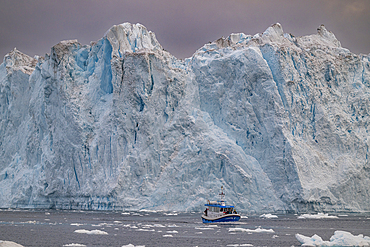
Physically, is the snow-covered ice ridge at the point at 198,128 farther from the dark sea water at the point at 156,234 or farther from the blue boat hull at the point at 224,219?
the dark sea water at the point at 156,234

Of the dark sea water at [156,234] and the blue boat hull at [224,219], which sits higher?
the blue boat hull at [224,219]

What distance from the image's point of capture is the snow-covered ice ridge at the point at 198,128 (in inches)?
1704

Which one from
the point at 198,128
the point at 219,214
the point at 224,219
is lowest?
the point at 224,219

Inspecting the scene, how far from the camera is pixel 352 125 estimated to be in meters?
45.9

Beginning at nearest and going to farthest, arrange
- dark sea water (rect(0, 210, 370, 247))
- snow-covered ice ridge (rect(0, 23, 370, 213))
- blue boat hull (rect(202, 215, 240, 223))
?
dark sea water (rect(0, 210, 370, 247))
blue boat hull (rect(202, 215, 240, 223))
snow-covered ice ridge (rect(0, 23, 370, 213))

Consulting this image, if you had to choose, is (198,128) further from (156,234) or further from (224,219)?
(156,234)

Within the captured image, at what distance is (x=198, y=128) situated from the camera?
45.9m

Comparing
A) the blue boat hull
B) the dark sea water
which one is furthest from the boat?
the dark sea water

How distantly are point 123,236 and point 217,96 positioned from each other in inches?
976

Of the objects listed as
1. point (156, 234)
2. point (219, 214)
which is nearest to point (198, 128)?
point (219, 214)

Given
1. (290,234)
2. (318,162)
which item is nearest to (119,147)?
(318,162)

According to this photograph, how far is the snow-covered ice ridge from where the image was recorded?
4328 cm

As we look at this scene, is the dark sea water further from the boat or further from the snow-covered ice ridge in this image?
the snow-covered ice ridge

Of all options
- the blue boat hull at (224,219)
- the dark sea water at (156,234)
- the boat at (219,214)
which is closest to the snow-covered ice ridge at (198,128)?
the boat at (219,214)
